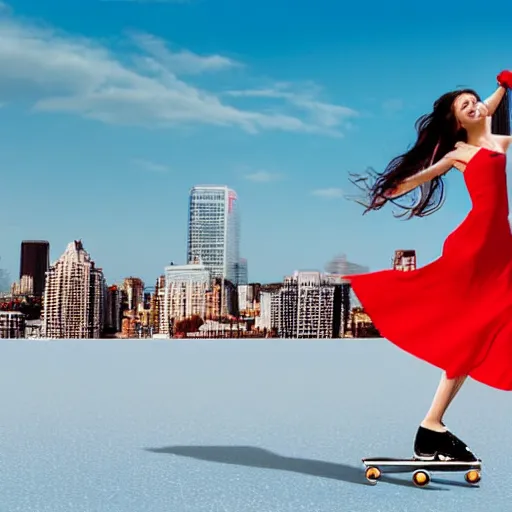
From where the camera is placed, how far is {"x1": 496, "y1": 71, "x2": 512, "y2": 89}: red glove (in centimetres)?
388

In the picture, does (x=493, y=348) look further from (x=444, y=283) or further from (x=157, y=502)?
(x=157, y=502)

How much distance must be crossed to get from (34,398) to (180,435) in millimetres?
2374

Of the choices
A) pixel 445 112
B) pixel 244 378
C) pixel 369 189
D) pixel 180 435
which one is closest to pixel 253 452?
pixel 180 435

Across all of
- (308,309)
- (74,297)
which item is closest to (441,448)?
(308,309)

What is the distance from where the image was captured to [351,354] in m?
14.7

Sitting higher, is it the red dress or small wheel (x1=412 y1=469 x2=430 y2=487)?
the red dress

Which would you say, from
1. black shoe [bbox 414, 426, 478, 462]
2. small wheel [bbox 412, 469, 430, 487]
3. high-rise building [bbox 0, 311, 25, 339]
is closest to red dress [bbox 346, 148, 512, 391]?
black shoe [bbox 414, 426, 478, 462]

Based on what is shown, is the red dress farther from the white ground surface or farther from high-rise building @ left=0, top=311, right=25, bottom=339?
high-rise building @ left=0, top=311, right=25, bottom=339

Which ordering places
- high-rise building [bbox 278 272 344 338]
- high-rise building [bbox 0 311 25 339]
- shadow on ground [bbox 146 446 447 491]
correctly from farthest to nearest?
1. high-rise building [bbox 278 272 344 338]
2. high-rise building [bbox 0 311 25 339]
3. shadow on ground [bbox 146 446 447 491]

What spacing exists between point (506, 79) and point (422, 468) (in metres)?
1.56

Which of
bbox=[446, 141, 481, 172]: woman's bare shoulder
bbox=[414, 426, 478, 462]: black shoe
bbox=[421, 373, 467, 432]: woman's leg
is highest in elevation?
bbox=[446, 141, 481, 172]: woman's bare shoulder

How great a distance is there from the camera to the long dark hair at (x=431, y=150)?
12.9 ft

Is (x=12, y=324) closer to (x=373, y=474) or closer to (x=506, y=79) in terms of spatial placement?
(x=373, y=474)

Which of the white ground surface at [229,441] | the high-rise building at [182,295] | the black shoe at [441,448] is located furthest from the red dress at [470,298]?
the high-rise building at [182,295]
